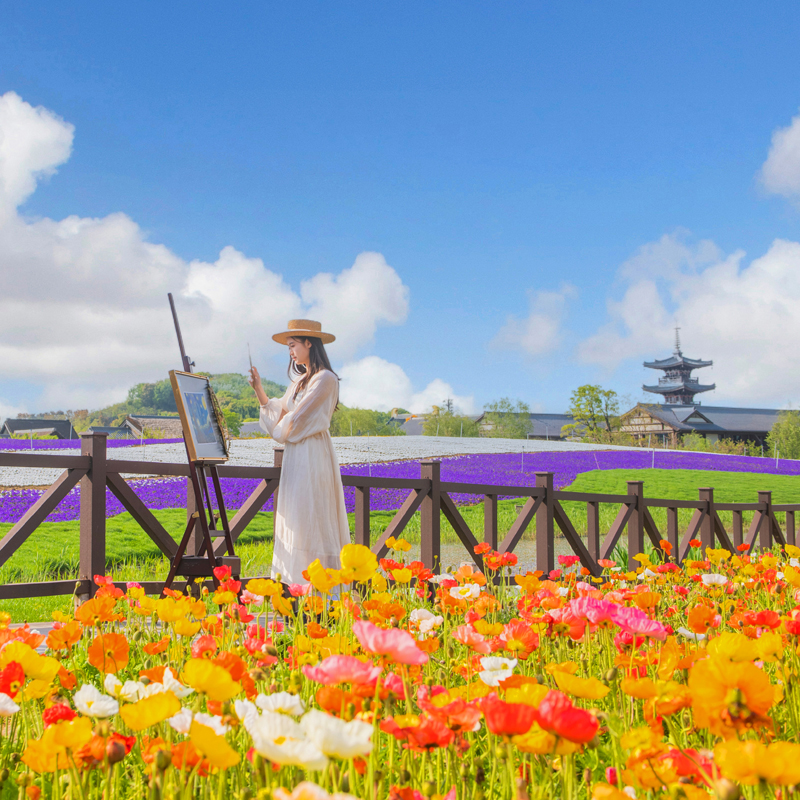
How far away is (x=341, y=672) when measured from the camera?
873 mm

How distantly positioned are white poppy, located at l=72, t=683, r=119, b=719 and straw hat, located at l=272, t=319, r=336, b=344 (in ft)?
11.0

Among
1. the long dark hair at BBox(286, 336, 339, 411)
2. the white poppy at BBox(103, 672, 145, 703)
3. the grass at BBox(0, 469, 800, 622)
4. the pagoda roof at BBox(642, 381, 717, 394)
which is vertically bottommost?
the grass at BBox(0, 469, 800, 622)

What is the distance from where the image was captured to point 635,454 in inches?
974

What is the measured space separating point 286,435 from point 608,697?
287 centimetres

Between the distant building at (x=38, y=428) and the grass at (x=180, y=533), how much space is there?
100 ft

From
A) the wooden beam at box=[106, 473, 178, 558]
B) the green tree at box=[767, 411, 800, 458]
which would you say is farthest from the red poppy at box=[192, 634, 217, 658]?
the green tree at box=[767, 411, 800, 458]

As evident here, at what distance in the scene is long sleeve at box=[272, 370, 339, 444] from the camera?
4156 mm

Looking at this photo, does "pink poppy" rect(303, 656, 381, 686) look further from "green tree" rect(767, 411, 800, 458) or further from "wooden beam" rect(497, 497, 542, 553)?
"green tree" rect(767, 411, 800, 458)

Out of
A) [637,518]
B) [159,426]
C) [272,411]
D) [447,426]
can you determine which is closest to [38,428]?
[159,426]

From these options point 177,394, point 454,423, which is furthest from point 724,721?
point 454,423

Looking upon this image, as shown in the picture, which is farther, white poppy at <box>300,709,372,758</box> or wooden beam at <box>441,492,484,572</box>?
wooden beam at <box>441,492,484,572</box>

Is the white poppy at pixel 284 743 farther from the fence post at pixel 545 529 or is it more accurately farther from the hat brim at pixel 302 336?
the fence post at pixel 545 529

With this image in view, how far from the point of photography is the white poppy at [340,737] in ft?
2.10

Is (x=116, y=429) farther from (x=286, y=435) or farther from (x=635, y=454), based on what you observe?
(x=286, y=435)
